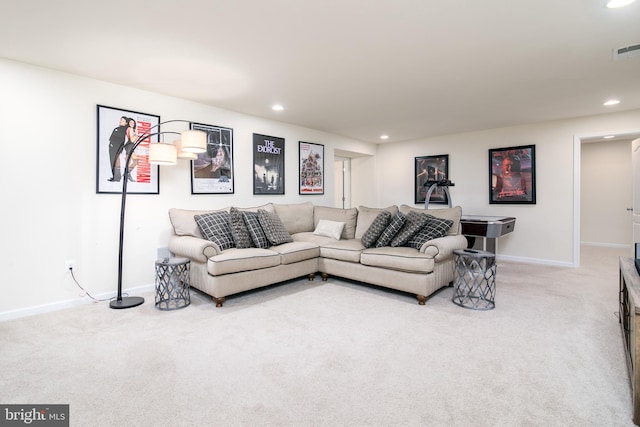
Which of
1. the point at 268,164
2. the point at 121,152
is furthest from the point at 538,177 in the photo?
the point at 121,152

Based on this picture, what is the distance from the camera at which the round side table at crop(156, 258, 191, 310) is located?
307 cm

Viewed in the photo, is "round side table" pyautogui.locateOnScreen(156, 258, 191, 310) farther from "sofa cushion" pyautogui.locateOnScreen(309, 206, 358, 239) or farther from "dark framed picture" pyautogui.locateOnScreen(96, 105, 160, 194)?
"sofa cushion" pyautogui.locateOnScreen(309, 206, 358, 239)

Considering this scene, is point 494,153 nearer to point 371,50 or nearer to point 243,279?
point 371,50

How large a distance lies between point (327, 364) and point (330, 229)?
2569 mm

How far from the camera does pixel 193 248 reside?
317 centimetres

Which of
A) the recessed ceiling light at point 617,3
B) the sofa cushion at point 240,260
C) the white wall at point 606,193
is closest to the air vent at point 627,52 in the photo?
the recessed ceiling light at point 617,3

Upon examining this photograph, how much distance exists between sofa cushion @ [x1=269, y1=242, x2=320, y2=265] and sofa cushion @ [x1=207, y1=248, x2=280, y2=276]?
0.10 m

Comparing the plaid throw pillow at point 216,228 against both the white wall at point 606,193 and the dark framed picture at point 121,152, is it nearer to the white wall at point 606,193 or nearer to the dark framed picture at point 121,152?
the dark framed picture at point 121,152

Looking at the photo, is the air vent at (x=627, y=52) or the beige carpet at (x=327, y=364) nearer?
the beige carpet at (x=327, y=364)

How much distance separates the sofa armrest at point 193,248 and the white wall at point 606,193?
25.6 ft

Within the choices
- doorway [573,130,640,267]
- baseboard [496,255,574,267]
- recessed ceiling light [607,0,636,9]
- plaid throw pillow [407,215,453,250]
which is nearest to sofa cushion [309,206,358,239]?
plaid throw pillow [407,215,453,250]

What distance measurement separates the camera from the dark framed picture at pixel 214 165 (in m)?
4.04

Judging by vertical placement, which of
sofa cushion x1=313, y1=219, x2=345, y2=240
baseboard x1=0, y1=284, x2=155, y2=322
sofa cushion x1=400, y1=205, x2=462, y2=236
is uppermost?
sofa cushion x1=400, y1=205, x2=462, y2=236

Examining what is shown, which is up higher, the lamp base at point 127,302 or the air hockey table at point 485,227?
the air hockey table at point 485,227
